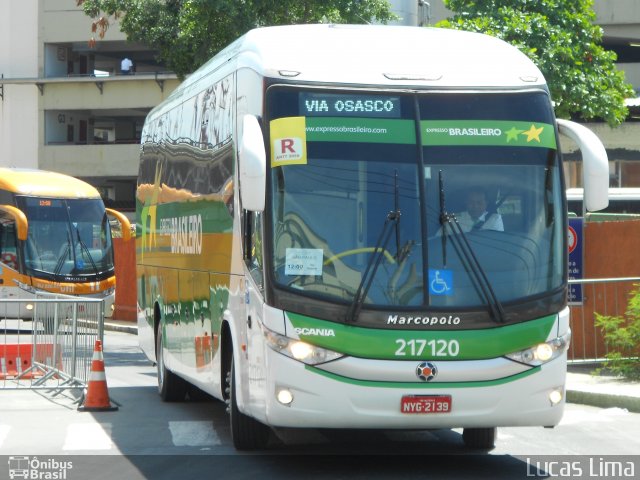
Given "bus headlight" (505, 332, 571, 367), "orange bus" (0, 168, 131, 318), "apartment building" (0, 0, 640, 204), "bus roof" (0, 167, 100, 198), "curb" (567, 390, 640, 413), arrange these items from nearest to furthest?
"bus headlight" (505, 332, 571, 367), "curb" (567, 390, 640, 413), "orange bus" (0, 168, 131, 318), "bus roof" (0, 167, 100, 198), "apartment building" (0, 0, 640, 204)

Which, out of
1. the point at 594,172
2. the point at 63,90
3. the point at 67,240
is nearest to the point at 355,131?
the point at 594,172

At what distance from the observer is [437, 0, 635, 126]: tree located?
28.0 metres

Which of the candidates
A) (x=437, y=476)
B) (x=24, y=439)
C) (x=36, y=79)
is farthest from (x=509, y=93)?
(x=36, y=79)

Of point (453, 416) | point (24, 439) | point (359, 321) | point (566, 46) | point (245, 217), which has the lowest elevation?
point (24, 439)

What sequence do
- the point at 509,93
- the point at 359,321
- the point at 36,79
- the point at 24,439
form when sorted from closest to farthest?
1. the point at 359,321
2. the point at 509,93
3. the point at 24,439
4. the point at 36,79

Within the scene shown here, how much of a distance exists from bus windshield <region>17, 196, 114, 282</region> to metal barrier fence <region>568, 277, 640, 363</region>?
16898mm

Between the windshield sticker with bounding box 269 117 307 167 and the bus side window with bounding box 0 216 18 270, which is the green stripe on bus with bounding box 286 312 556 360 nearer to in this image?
the windshield sticker with bounding box 269 117 307 167

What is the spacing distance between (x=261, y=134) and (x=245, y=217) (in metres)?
1.01

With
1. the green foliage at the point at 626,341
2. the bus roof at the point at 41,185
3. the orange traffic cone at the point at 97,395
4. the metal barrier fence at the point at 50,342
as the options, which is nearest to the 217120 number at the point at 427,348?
the orange traffic cone at the point at 97,395

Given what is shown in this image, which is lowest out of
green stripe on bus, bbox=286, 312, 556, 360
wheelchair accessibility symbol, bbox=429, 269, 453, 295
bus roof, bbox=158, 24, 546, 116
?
green stripe on bus, bbox=286, 312, 556, 360

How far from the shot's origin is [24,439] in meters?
12.3

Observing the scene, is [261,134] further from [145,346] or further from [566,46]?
[566,46]

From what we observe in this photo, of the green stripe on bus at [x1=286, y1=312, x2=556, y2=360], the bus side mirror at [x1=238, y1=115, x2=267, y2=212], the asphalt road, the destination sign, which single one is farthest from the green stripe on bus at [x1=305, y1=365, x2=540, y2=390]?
the destination sign

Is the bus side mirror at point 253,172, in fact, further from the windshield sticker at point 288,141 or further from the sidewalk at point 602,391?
the sidewalk at point 602,391
